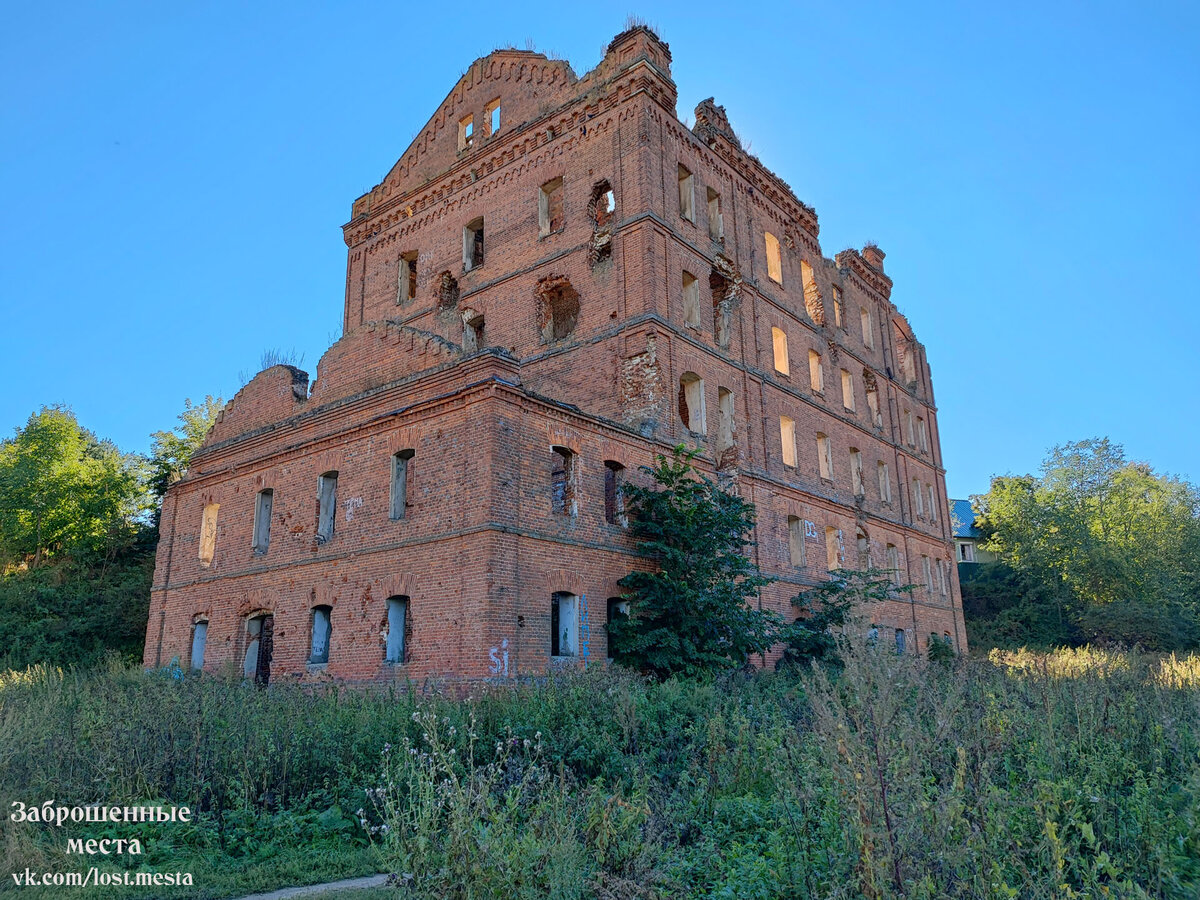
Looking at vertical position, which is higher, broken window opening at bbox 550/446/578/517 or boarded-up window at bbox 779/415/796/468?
boarded-up window at bbox 779/415/796/468

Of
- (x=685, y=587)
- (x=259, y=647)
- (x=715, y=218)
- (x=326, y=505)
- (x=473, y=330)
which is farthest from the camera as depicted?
(x=473, y=330)

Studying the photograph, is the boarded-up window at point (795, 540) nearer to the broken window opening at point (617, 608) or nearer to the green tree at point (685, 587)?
the green tree at point (685, 587)

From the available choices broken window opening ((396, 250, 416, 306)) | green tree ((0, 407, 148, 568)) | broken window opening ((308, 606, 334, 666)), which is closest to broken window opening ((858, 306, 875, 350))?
broken window opening ((396, 250, 416, 306))

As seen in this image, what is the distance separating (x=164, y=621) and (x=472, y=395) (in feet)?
39.1

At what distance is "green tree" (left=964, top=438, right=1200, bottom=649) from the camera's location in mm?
35250

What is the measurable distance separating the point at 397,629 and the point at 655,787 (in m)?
8.65

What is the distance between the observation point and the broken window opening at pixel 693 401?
20578 mm

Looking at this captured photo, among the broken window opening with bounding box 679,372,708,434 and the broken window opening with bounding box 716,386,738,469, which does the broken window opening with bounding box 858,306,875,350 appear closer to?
the broken window opening with bounding box 716,386,738,469

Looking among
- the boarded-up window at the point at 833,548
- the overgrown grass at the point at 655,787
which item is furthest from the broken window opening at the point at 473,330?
the overgrown grass at the point at 655,787

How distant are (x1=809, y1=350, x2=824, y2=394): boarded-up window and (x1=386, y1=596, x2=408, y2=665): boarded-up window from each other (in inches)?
638

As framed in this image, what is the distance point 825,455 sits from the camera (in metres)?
26.0

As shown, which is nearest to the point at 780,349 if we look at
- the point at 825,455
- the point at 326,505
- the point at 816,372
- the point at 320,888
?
the point at 816,372

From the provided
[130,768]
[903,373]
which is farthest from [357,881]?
[903,373]

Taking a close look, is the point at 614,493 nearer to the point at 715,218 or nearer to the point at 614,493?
the point at 614,493
